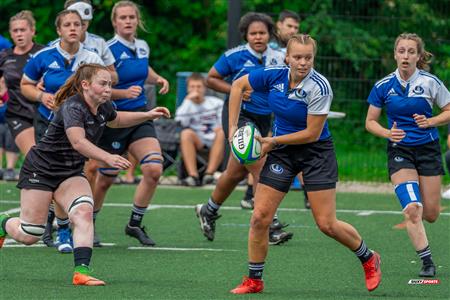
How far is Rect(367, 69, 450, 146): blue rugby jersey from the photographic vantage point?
32.6ft

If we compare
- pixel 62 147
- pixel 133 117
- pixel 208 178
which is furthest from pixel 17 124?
pixel 208 178

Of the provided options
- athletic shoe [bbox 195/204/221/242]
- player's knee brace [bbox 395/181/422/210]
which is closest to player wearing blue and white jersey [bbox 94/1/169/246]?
athletic shoe [bbox 195/204/221/242]

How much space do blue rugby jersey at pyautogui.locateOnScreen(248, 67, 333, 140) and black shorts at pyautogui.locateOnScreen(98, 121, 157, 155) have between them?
95.6 inches

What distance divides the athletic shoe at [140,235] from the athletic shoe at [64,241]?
0.72 metres

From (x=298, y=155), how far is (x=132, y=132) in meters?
2.69

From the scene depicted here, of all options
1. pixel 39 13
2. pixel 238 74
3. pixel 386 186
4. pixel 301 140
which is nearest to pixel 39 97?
pixel 238 74

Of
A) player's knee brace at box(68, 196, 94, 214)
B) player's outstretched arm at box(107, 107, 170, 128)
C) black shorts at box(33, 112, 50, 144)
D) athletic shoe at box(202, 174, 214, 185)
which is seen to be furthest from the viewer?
athletic shoe at box(202, 174, 214, 185)

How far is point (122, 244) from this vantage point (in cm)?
1141

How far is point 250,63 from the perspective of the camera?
12008 mm

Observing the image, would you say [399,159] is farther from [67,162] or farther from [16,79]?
[16,79]

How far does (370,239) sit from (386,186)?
5837 millimetres

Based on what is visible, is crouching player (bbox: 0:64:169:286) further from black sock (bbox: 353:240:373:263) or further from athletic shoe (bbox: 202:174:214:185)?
athletic shoe (bbox: 202:174:214:185)


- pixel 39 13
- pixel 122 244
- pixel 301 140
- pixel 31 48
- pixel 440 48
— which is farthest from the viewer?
pixel 39 13

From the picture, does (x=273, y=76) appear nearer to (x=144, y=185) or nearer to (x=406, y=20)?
(x=144, y=185)
